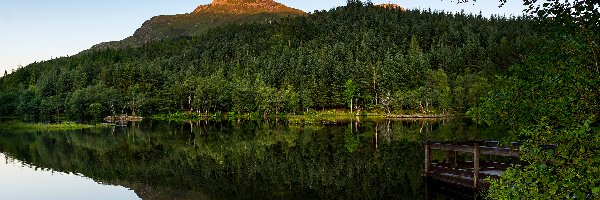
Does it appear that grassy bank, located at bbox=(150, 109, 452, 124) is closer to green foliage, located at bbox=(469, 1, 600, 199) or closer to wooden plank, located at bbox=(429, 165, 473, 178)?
wooden plank, located at bbox=(429, 165, 473, 178)

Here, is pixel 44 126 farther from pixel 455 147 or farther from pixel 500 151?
pixel 500 151

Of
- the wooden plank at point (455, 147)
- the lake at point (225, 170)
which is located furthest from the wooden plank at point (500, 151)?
the lake at point (225, 170)

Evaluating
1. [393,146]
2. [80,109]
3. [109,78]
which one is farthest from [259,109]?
[393,146]

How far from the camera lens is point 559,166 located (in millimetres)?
9109

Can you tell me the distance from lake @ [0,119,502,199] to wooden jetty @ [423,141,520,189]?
1223 millimetres

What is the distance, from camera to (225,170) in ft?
138

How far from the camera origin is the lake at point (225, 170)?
32875 mm

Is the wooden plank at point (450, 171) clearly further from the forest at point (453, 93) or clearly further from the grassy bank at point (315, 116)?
the grassy bank at point (315, 116)

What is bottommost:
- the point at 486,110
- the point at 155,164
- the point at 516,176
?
the point at 155,164

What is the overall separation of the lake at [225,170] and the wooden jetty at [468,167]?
122 cm

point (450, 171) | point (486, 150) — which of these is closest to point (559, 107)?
point (486, 150)

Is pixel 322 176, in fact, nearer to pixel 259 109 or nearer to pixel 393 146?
pixel 393 146

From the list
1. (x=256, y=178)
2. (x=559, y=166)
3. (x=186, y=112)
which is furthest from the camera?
(x=186, y=112)

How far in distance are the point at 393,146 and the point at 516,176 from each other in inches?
1819
